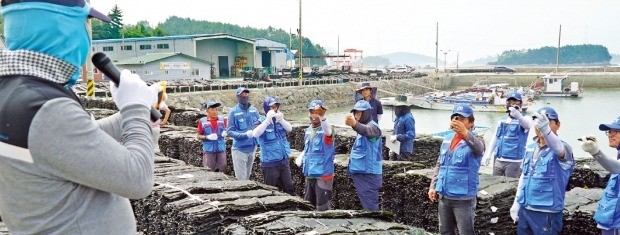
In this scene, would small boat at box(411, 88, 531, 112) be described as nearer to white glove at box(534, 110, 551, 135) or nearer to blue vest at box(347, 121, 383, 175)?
blue vest at box(347, 121, 383, 175)

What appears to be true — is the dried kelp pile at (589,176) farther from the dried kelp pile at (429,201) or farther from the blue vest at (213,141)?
the blue vest at (213,141)

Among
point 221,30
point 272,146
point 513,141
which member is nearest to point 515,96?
point 513,141

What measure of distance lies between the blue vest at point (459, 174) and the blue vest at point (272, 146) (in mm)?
2727

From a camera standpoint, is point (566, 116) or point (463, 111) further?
point (566, 116)

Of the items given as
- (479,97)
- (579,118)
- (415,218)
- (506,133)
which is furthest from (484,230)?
(479,97)

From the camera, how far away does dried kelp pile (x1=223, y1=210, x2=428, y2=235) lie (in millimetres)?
2920

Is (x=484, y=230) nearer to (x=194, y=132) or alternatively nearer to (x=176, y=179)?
(x=176, y=179)

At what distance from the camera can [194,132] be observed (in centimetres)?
1018

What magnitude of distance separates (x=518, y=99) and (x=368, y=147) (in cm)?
267

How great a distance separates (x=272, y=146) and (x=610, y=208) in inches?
169

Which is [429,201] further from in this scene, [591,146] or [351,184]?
[591,146]

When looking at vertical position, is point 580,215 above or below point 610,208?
below

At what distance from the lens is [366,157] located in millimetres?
5969

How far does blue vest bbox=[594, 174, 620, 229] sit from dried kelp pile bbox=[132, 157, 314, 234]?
7.91ft
